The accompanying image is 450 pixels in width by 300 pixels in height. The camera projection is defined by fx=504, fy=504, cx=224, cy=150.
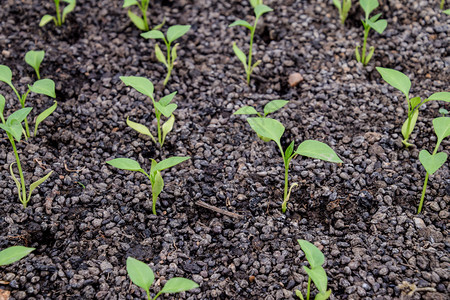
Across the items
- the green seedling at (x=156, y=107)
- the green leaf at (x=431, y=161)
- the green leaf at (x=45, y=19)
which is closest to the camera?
the green leaf at (x=431, y=161)

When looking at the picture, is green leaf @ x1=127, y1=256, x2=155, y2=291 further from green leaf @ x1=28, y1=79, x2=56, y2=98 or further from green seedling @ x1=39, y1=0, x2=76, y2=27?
green seedling @ x1=39, y1=0, x2=76, y2=27

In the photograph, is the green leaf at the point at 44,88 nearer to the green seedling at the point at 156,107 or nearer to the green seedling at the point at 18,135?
the green seedling at the point at 18,135

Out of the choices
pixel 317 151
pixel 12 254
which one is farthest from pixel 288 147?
pixel 12 254

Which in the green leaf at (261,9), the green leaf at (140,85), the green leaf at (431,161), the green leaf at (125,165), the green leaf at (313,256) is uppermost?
the green leaf at (261,9)

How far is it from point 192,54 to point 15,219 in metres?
1.10

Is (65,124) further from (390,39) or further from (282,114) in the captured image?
(390,39)

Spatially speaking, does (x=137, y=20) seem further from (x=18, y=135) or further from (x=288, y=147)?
(x=288, y=147)

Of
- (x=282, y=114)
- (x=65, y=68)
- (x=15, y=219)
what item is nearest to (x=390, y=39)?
(x=282, y=114)

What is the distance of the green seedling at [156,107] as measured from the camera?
6.02 ft

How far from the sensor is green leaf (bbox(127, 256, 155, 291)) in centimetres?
141

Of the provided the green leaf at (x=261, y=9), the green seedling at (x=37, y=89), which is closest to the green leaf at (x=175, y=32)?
the green leaf at (x=261, y=9)

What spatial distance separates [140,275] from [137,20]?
1.42 meters

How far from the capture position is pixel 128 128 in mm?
2072

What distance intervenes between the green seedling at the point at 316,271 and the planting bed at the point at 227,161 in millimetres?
71
